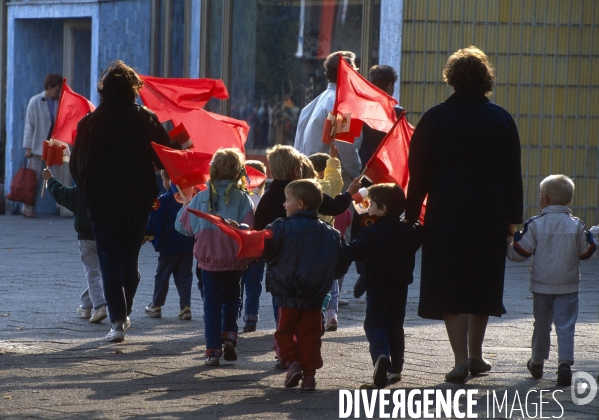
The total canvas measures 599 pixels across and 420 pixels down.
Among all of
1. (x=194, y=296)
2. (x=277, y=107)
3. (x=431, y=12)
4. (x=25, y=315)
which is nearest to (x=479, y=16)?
(x=431, y=12)

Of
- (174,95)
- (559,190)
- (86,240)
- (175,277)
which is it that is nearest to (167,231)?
(175,277)

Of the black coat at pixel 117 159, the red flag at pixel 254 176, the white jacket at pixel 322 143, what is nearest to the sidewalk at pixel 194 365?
the black coat at pixel 117 159

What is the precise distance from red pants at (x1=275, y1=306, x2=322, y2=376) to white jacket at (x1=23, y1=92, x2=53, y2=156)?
415 inches

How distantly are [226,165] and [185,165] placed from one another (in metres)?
0.62

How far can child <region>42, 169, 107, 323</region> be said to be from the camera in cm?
777

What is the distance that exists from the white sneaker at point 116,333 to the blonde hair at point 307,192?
71.1 inches

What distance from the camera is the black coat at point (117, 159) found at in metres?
7.03

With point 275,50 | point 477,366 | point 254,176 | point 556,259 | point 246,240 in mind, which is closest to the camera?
point 246,240

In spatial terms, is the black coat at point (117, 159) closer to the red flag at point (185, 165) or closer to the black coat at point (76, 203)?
the red flag at point (185, 165)

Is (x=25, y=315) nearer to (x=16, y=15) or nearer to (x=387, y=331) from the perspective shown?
(x=387, y=331)

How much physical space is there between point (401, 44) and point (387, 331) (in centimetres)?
720

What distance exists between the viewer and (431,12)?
1244cm

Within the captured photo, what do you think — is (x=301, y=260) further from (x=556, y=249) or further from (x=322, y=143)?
(x=322, y=143)

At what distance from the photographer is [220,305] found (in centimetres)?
642
